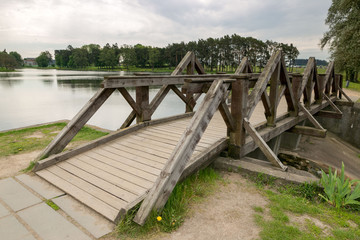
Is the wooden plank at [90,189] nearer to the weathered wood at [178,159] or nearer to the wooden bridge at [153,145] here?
the wooden bridge at [153,145]

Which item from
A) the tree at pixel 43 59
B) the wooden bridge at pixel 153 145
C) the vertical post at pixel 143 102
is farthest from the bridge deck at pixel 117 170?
the tree at pixel 43 59

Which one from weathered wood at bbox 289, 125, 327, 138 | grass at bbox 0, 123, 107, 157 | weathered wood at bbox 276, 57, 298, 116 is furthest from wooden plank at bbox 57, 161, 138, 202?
weathered wood at bbox 289, 125, 327, 138

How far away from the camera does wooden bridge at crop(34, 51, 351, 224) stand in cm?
273

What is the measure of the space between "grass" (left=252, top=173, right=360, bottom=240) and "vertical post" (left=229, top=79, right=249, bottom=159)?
3.33 ft

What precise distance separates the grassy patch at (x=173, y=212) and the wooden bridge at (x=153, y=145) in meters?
0.10

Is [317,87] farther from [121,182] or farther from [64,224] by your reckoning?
[64,224]

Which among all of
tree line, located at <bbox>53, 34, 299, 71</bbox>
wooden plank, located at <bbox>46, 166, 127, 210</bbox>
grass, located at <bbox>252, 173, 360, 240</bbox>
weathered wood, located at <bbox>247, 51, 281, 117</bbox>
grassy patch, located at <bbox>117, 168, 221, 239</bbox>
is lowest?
grass, located at <bbox>252, 173, 360, 240</bbox>

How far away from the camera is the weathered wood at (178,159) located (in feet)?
7.97

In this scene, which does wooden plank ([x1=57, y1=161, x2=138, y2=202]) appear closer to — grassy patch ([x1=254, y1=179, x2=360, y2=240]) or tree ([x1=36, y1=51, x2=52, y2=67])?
grassy patch ([x1=254, y1=179, x2=360, y2=240])

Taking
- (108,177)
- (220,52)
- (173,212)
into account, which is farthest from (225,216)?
(220,52)

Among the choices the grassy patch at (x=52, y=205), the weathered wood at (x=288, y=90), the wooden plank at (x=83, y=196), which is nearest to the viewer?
the wooden plank at (x=83, y=196)

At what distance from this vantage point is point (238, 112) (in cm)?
407

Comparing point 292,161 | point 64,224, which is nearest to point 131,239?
point 64,224

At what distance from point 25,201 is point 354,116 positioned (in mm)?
15352
